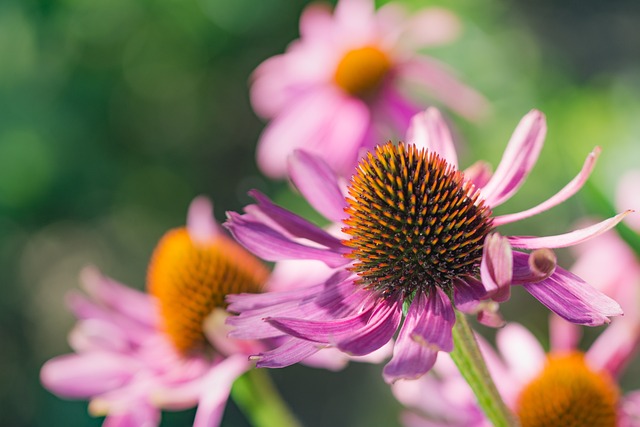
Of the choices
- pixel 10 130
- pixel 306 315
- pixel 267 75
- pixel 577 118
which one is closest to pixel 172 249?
pixel 306 315

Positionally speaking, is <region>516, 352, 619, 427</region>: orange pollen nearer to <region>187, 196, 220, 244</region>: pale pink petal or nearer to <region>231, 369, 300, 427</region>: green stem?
<region>231, 369, 300, 427</region>: green stem

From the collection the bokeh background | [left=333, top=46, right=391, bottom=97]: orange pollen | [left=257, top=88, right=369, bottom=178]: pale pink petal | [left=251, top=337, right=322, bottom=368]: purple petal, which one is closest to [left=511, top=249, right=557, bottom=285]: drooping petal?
[left=251, top=337, right=322, bottom=368]: purple petal

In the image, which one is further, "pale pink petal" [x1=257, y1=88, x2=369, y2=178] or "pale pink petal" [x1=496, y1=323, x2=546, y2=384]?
"pale pink petal" [x1=257, y1=88, x2=369, y2=178]

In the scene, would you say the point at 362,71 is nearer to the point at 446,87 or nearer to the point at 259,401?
the point at 446,87

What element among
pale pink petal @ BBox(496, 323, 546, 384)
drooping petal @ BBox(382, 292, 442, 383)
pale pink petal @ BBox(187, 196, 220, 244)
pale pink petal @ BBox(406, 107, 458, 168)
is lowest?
pale pink petal @ BBox(496, 323, 546, 384)

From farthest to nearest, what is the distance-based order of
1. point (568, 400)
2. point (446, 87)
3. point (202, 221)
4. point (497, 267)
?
point (446, 87) < point (202, 221) < point (568, 400) < point (497, 267)

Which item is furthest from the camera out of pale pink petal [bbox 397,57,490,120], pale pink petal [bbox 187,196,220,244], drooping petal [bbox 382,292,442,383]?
pale pink petal [bbox 397,57,490,120]

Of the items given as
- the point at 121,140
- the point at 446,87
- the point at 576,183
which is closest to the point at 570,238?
the point at 576,183

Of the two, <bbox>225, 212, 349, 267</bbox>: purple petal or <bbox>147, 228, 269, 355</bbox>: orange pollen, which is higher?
<bbox>225, 212, 349, 267</bbox>: purple petal
